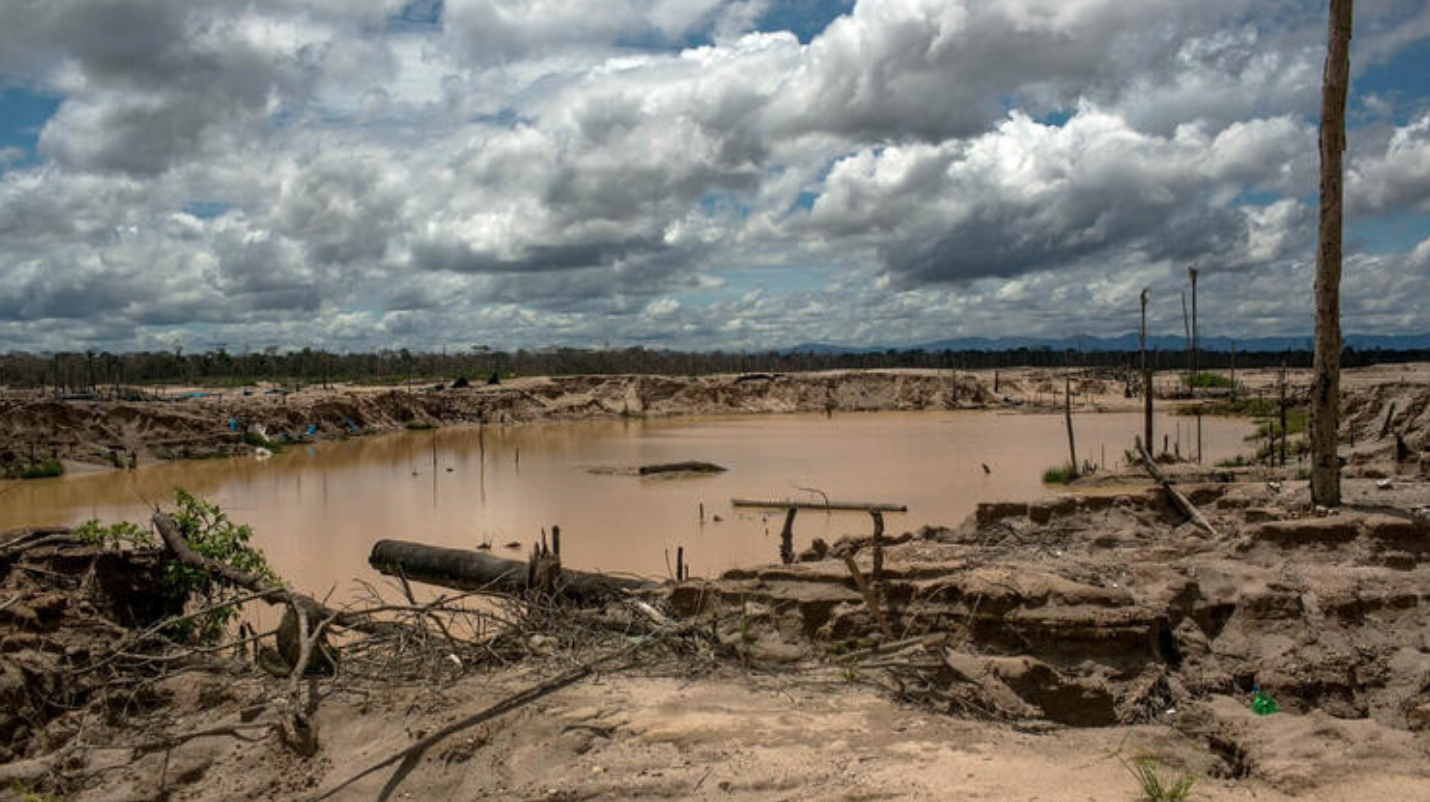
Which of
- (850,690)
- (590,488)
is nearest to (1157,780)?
(850,690)

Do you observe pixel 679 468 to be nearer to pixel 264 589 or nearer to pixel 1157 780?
pixel 264 589

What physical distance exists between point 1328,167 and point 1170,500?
3.64 metres

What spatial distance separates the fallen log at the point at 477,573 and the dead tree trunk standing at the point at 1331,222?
6698 millimetres

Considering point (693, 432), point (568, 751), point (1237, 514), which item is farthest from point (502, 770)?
point (693, 432)

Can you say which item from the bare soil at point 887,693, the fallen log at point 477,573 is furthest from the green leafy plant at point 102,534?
the fallen log at point 477,573

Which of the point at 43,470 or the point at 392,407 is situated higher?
the point at 392,407

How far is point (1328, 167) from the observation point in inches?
360

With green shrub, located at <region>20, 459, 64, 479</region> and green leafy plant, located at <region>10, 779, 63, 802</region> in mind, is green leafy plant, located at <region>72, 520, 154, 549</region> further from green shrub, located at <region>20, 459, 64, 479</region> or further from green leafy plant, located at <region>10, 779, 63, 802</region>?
green shrub, located at <region>20, 459, 64, 479</region>

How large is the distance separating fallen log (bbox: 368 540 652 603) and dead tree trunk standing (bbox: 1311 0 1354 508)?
22.0 feet

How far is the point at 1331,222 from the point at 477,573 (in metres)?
8.91

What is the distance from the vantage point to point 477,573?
9023 mm

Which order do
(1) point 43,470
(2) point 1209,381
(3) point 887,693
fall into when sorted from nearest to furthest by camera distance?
1. (3) point 887,693
2. (1) point 43,470
3. (2) point 1209,381

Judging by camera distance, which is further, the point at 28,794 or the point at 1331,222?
the point at 1331,222

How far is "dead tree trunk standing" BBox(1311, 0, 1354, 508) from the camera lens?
900cm
